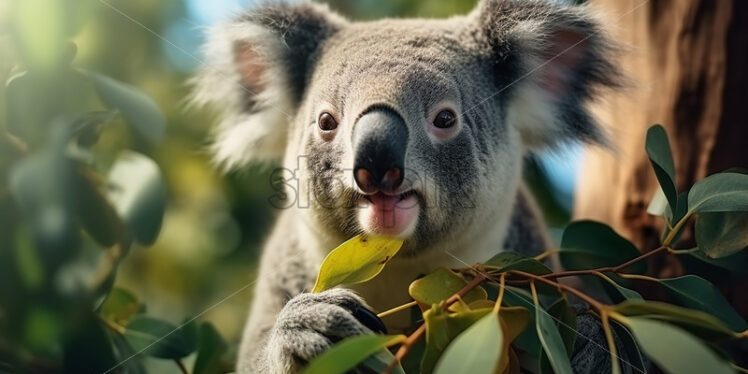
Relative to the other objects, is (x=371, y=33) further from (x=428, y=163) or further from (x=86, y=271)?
(x=86, y=271)

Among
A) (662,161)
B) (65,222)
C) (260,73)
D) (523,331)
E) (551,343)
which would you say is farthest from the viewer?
(260,73)

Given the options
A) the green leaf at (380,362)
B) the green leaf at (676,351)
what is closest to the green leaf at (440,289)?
the green leaf at (380,362)

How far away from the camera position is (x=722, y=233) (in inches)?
71.6

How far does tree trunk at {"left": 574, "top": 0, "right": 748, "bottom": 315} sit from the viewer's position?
2.78 meters

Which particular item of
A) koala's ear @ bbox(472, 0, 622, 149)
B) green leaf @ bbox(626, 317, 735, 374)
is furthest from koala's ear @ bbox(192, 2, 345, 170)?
green leaf @ bbox(626, 317, 735, 374)

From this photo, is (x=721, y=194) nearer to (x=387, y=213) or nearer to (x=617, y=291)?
(x=617, y=291)

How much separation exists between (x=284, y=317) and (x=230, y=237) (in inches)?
103

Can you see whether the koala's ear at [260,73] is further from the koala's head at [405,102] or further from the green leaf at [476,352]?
the green leaf at [476,352]

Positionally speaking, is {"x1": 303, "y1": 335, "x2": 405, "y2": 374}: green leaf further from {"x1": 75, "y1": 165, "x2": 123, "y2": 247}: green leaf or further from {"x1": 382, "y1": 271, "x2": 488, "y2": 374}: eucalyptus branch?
{"x1": 75, "y1": 165, "x2": 123, "y2": 247}: green leaf

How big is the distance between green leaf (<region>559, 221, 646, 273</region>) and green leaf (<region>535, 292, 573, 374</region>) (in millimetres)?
619

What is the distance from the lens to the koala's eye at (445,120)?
213cm

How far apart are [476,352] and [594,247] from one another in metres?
0.91

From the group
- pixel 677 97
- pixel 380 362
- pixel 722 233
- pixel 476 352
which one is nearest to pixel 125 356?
pixel 380 362

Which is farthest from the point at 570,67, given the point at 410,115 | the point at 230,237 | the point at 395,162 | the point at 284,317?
the point at 230,237
